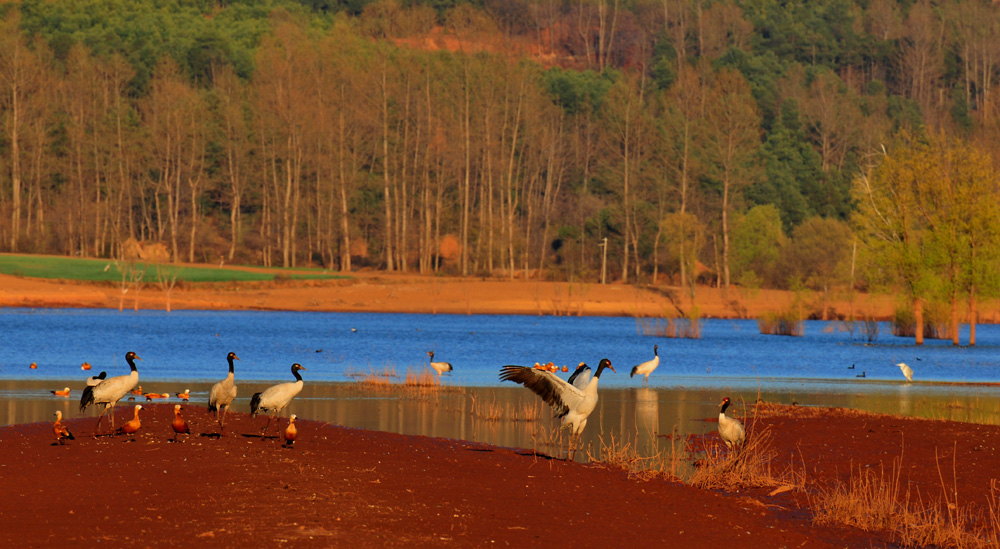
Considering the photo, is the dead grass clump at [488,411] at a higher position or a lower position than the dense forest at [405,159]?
lower

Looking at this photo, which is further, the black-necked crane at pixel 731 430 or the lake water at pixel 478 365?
the lake water at pixel 478 365

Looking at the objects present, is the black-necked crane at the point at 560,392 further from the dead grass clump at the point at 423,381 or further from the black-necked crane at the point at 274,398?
the dead grass clump at the point at 423,381

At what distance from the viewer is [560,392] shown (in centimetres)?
1642

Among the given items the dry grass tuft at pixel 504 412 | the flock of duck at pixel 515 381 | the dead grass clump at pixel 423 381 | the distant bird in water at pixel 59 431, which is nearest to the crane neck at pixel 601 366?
the flock of duck at pixel 515 381

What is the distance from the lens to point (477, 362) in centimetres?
3909

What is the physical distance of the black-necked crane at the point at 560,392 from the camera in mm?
16156

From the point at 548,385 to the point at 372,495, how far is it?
4158 mm

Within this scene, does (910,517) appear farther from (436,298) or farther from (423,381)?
(436,298)

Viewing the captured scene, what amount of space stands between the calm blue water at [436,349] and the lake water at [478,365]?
0.31ft

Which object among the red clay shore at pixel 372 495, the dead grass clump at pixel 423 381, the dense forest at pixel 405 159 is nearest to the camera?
the red clay shore at pixel 372 495

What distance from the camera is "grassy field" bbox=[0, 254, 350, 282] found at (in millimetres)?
75812

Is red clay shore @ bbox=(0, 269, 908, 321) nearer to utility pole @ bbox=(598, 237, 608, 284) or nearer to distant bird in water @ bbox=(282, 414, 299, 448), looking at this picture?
utility pole @ bbox=(598, 237, 608, 284)

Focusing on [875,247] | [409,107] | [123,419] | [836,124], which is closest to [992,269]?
[875,247]

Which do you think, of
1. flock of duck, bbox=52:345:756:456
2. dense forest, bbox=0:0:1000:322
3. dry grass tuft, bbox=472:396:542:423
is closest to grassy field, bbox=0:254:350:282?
dense forest, bbox=0:0:1000:322
